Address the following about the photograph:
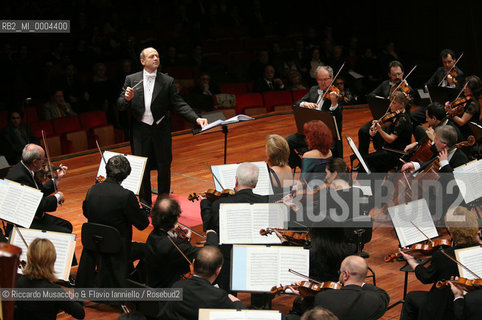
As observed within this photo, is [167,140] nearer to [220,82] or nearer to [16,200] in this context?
[16,200]

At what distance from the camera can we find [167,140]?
5.71 meters

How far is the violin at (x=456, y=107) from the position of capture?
20.5ft

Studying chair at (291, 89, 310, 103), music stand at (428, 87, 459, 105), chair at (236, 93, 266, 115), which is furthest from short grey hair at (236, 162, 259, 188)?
chair at (291, 89, 310, 103)

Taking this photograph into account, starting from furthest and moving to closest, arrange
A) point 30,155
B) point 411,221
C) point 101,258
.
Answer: point 30,155 → point 101,258 → point 411,221

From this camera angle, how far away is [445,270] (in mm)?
3631

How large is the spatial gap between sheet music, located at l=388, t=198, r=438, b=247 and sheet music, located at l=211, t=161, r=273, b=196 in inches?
46.1

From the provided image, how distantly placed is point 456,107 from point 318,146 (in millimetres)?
1790

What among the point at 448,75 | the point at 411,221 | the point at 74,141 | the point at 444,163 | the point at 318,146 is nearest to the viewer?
the point at 411,221

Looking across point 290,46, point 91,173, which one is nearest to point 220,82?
point 290,46

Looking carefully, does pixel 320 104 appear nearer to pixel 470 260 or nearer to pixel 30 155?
pixel 30 155

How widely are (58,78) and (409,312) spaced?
6.61 meters

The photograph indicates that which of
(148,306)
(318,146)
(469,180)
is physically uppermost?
(318,146)

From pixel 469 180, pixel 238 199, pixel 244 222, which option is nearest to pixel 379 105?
pixel 469 180

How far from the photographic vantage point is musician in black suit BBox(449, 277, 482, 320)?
3.33 metres
